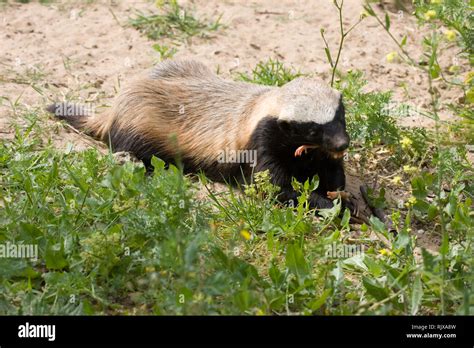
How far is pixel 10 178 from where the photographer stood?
5.22m

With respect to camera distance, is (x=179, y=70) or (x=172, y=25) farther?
(x=172, y=25)

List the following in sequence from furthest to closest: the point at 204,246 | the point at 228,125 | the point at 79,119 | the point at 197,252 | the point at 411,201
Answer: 1. the point at 79,119
2. the point at 228,125
3. the point at 411,201
4. the point at 204,246
5. the point at 197,252

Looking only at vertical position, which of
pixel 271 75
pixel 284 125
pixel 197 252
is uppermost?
pixel 271 75

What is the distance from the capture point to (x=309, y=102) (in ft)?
17.8

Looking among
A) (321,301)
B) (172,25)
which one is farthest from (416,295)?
(172,25)

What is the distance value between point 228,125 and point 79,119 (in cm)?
138

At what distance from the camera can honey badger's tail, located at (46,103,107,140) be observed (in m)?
6.41

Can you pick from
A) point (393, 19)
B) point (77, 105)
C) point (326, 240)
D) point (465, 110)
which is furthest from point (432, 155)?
point (77, 105)

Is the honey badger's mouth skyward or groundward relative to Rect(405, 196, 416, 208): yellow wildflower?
skyward

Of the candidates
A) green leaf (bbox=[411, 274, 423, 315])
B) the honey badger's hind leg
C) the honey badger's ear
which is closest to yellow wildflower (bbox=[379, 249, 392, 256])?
green leaf (bbox=[411, 274, 423, 315])

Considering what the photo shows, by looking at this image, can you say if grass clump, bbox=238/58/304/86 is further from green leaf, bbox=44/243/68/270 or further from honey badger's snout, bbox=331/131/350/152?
green leaf, bbox=44/243/68/270

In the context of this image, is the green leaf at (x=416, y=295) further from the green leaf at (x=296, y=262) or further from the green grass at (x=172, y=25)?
the green grass at (x=172, y=25)

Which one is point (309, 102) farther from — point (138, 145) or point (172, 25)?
point (172, 25)

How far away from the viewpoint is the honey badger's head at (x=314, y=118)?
533 cm
